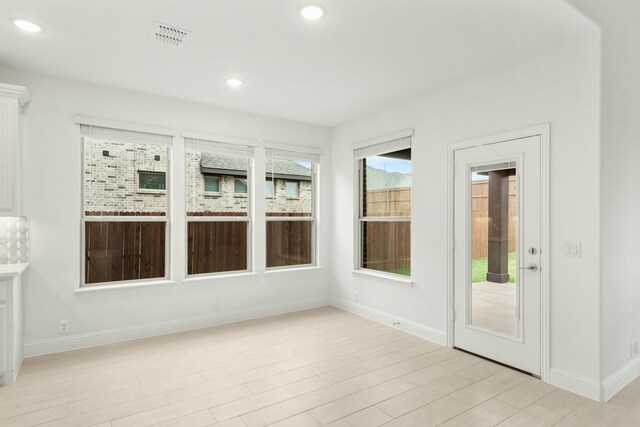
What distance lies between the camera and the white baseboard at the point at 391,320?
392 centimetres

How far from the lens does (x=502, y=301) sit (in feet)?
10.9

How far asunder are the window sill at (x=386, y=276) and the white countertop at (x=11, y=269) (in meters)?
3.60

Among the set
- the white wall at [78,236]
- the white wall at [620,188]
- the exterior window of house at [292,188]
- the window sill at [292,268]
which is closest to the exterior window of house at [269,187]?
the exterior window of house at [292,188]

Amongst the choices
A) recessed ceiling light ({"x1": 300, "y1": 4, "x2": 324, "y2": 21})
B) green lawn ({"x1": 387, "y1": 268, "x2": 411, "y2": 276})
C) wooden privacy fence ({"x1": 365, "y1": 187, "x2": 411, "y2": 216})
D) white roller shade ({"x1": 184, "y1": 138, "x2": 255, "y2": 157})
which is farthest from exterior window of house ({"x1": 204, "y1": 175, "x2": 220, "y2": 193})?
recessed ceiling light ({"x1": 300, "y1": 4, "x2": 324, "y2": 21})

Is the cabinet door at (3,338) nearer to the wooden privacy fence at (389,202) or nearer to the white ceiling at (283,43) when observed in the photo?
the white ceiling at (283,43)

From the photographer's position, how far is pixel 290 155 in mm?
5160

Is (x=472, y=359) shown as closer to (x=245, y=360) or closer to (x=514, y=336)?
(x=514, y=336)

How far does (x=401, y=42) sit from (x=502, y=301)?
2.41 m

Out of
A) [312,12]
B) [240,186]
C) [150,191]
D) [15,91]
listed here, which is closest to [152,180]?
[150,191]

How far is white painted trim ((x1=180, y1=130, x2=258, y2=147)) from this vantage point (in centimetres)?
436

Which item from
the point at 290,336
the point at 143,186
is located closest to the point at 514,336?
the point at 290,336

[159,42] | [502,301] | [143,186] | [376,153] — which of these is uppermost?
[159,42]

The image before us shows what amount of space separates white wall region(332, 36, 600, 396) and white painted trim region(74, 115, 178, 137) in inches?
100

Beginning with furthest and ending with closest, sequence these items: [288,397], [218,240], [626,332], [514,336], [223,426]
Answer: [218,240] → [514,336] → [626,332] → [288,397] → [223,426]
